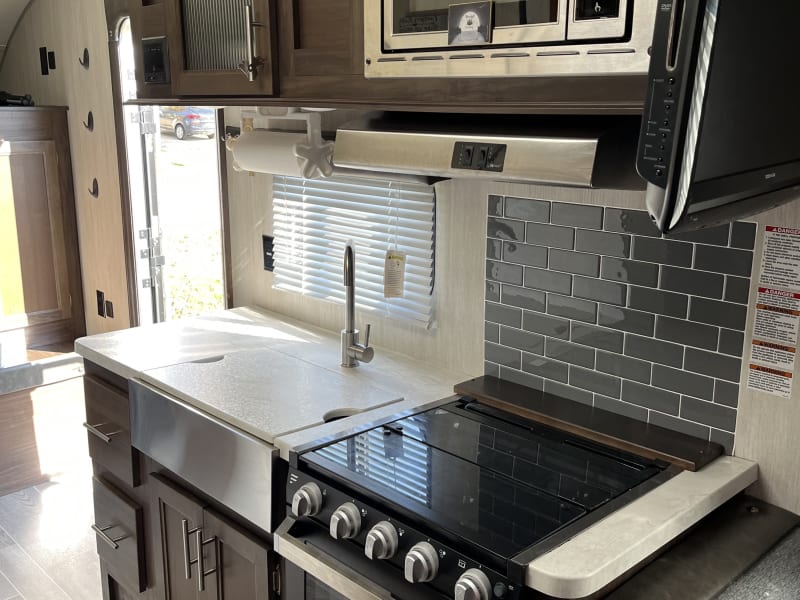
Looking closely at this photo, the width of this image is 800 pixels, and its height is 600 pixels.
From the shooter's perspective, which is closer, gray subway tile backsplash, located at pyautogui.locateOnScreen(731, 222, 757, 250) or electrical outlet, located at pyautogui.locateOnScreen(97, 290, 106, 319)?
gray subway tile backsplash, located at pyautogui.locateOnScreen(731, 222, 757, 250)

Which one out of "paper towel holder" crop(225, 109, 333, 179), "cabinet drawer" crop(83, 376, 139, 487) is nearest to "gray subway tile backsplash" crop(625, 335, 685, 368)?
"paper towel holder" crop(225, 109, 333, 179)

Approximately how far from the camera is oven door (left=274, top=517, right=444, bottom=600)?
4.86 ft

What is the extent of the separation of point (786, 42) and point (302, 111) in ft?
4.68

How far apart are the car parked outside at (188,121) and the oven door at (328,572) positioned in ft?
5.50

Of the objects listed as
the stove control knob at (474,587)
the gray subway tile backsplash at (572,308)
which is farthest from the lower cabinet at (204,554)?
the gray subway tile backsplash at (572,308)

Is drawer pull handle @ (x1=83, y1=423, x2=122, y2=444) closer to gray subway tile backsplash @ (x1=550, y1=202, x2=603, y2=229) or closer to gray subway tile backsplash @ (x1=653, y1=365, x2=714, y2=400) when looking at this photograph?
gray subway tile backsplash @ (x1=550, y1=202, x2=603, y2=229)

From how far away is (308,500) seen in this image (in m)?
→ 1.62

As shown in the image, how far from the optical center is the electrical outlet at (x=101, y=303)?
151 inches

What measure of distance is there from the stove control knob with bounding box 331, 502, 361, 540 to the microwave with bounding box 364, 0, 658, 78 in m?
0.83

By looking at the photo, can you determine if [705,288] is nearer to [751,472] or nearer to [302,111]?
[751,472]

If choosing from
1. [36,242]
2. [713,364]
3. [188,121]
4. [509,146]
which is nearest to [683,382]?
[713,364]

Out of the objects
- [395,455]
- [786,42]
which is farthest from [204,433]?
[786,42]

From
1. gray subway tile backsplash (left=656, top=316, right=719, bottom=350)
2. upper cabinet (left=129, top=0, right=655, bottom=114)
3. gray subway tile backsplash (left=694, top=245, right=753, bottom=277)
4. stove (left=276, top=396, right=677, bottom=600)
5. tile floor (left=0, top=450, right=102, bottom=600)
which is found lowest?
tile floor (left=0, top=450, right=102, bottom=600)

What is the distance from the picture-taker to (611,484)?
1.54 meters
